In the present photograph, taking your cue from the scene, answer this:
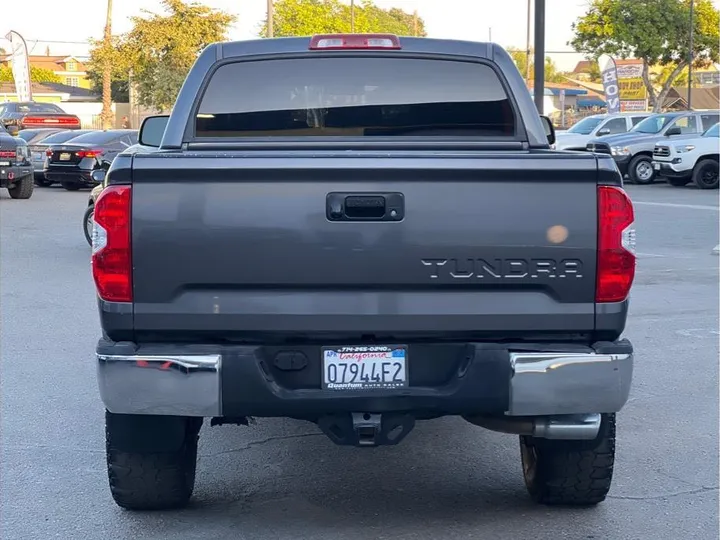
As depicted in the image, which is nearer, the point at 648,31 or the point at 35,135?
the point at 35,135

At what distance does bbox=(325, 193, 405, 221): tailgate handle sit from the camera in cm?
400

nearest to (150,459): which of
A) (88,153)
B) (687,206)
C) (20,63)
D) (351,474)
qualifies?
(351,474)

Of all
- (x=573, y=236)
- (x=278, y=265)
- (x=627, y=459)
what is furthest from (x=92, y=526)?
(x=627, y=459)

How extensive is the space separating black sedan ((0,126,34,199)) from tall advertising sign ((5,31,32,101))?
24.4 m

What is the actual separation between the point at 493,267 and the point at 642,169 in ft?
82.8

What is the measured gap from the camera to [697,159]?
85.3ft

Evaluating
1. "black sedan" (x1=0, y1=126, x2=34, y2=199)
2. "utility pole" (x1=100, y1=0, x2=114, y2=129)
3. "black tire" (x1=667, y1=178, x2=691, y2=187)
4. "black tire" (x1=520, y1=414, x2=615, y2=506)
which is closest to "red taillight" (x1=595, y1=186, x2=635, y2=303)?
"black tire" (x1=520, y1=414, x2=615, y2=506)

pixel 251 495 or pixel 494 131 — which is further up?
pixel 494 131

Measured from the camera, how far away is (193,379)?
13.1 ft

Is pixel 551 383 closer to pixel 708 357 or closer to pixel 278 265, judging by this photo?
pixel 278 265

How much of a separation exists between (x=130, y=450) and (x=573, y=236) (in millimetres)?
1988

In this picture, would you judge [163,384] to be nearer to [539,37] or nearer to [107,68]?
[539,37]

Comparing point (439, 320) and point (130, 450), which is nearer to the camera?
point (439, 320)

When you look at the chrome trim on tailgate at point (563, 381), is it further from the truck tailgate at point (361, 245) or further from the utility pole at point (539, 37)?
the utility pole at point (539, 37)
